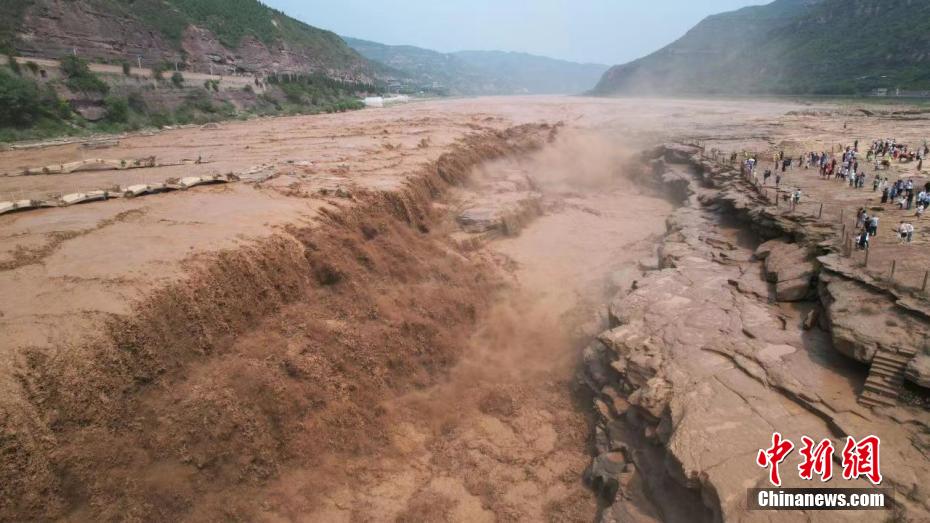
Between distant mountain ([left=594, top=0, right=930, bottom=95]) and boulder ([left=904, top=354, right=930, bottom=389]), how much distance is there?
6879 cm

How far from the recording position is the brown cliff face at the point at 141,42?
4131 centimetres

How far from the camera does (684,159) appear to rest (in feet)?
92.4

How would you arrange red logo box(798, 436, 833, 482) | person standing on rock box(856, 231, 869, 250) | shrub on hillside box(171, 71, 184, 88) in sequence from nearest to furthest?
red logo box(798, 436, 833, 482), person standing on rock box(856, 231, 869, 250), shrub on hillside box(171, 71, 184, 88)

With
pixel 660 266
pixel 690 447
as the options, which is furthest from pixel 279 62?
pixel 690 447

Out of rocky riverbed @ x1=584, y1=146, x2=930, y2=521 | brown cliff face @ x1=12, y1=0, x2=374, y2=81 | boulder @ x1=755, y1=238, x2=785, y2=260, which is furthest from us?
brown cliff face @ x1=12, y1=0, x2=374, y2=81

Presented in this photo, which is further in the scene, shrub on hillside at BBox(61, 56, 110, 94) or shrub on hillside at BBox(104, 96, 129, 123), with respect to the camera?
shrub on hillside at BBox(104, 96, 129, 123)

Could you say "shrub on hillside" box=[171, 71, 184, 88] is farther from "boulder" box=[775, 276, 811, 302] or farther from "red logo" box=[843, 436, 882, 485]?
"red logo" box=[843, 436, 882, 485]

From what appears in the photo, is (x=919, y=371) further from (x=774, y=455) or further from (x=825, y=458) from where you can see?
(x=774, y=455)

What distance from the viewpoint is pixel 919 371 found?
7309mm

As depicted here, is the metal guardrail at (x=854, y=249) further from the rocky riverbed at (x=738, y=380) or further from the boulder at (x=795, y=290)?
the boulder at (x=795, y=290)

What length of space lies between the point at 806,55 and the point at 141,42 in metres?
92.8

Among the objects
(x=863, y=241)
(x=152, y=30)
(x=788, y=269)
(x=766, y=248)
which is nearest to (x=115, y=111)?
(x=152, y=30)

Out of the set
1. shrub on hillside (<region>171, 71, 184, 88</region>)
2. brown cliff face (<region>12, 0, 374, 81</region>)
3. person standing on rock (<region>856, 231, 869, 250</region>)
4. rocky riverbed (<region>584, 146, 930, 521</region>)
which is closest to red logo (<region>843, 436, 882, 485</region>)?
rocky riverbed (<region>584, 146, 930, 521</region>)

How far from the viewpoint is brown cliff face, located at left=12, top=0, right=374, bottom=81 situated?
41312 millimetres
